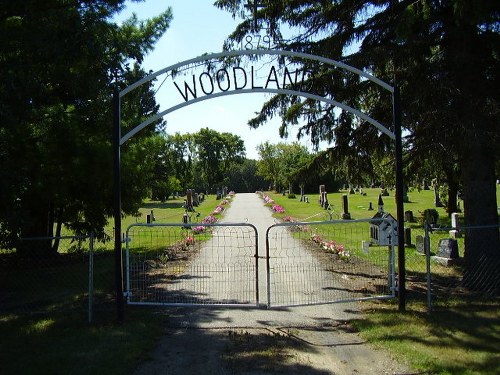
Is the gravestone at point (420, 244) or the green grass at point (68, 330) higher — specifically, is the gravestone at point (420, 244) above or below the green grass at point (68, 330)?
above

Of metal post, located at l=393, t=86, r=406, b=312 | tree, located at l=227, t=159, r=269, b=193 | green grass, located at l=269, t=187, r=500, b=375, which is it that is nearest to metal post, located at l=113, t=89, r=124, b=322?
green grass, located at l=269, t=187, r=500, b=375

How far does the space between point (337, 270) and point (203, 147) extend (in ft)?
279

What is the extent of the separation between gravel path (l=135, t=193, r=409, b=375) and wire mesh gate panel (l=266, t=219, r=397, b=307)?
39cm

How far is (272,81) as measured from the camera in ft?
23.7

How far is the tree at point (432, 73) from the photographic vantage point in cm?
796

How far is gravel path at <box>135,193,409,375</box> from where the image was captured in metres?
5.02

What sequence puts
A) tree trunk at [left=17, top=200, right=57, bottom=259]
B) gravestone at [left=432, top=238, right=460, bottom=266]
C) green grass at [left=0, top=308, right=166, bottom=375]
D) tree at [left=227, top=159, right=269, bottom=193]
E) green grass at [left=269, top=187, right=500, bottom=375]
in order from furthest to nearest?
tree at [left=227, top=159, right=269, bottom=193]
tree trunk at [left=17, top=200, right=57, bottom=259]
gravestone at [left=432, top=238, right=460, bottom=266]
green grass at [left=0, top=308, right=166, bottom=375]
green grass at [left=269, top=187, right=500, bottom=375]

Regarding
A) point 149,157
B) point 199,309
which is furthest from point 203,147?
point 199,309

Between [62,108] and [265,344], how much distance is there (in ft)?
22.0

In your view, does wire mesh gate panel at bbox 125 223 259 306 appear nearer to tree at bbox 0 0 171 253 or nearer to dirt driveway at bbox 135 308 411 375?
dirt driveway at bbox 135 308 411 375

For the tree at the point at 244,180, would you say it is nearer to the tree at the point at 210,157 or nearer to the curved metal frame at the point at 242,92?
the tree at the point at 210,157

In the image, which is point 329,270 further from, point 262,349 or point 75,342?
point 75,342

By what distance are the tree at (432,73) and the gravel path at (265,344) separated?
129 inches

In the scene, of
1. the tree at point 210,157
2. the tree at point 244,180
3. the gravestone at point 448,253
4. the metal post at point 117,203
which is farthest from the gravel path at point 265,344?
the tree at point 244,180
